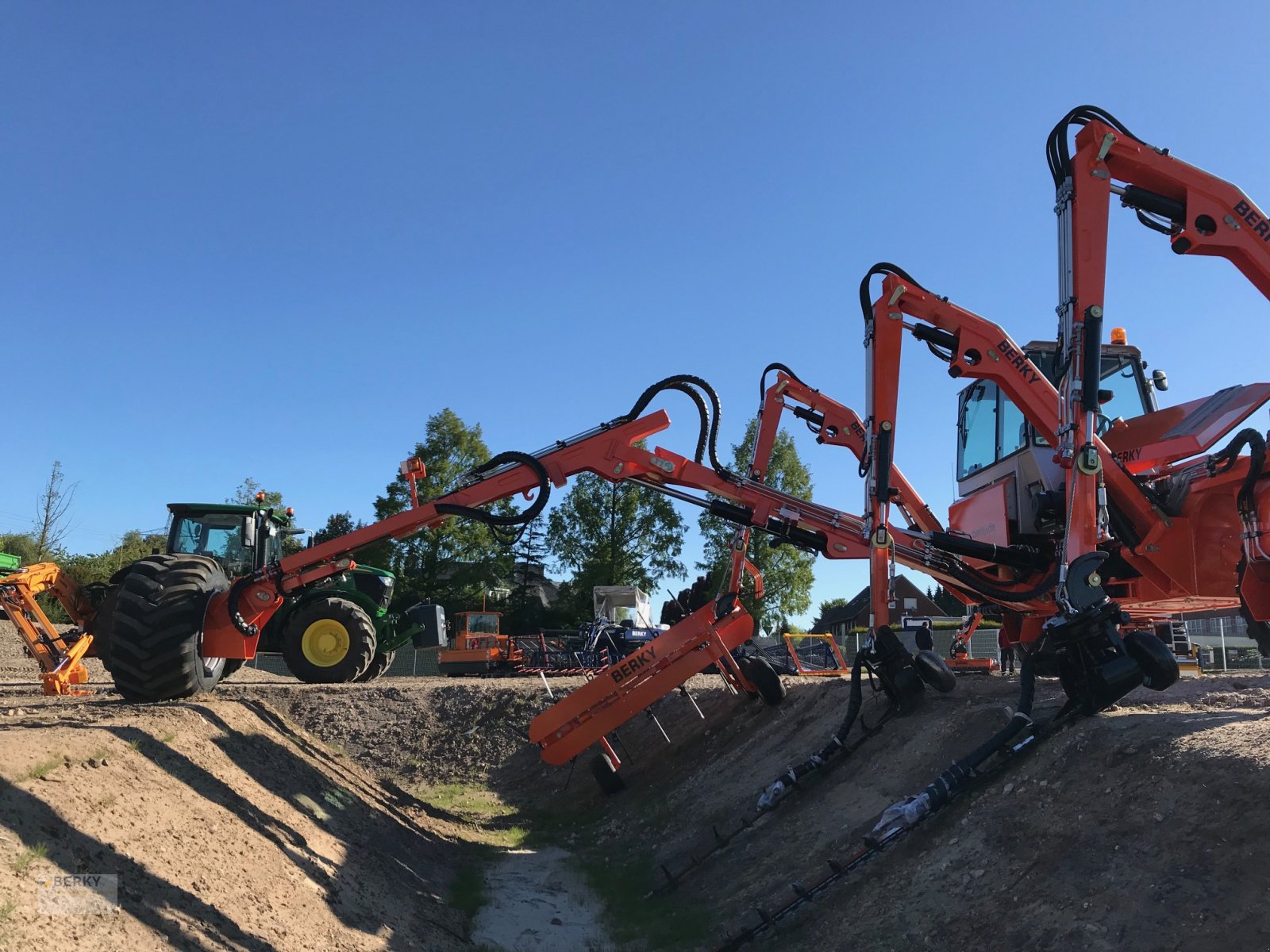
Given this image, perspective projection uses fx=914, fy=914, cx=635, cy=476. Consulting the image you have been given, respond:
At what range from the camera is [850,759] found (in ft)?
27.3

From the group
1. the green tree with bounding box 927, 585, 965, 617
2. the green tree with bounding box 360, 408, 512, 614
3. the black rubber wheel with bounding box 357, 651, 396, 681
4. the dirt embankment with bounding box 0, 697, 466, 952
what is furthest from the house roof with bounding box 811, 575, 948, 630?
the dirt embankment with bounding box 0, 697, 466, 952

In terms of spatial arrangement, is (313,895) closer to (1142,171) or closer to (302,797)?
(302,797)

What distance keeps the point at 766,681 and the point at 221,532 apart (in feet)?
29.8

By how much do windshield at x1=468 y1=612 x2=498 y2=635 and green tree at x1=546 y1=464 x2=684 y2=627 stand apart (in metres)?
12.9

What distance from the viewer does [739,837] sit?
827 cm

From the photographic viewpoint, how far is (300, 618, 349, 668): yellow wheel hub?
16078mm

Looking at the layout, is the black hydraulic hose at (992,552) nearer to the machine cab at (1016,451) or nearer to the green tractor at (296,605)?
the machine cab at (1016,451)

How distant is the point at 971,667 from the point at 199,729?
42.8ft

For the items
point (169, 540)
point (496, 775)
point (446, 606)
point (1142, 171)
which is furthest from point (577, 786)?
point (446, 606)

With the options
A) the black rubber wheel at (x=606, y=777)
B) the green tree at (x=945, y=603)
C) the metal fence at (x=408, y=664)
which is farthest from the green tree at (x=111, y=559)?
the green tree at (x=945, y=603)

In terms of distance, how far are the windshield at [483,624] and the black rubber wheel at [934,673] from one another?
1987cm

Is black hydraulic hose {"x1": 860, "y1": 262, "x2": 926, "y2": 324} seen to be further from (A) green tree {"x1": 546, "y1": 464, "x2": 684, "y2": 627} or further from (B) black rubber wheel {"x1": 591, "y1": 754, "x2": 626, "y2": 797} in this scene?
(A) green tree {"x1": 546, "y1": 464, "x2": 684, "y2": 627}

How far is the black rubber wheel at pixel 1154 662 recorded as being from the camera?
5.90 m

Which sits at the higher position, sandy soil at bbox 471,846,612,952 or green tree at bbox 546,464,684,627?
green tree at bbox 546,464,684,627
